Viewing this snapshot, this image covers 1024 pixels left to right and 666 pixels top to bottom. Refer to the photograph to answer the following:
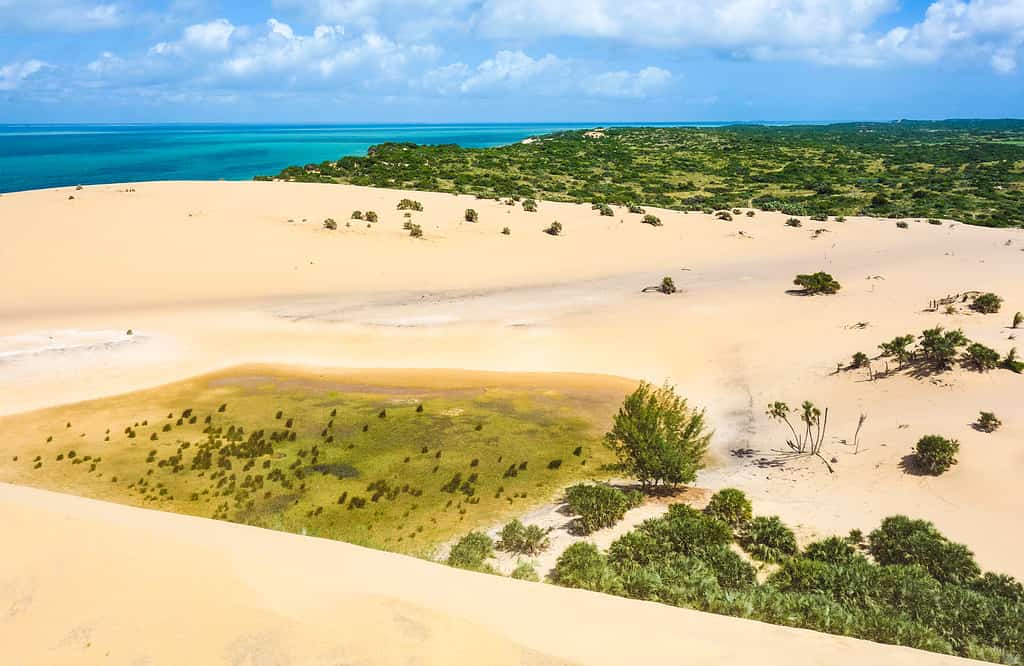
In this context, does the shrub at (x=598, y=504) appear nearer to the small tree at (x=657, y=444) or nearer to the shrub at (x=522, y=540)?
the small tree at (x=657, y=444)

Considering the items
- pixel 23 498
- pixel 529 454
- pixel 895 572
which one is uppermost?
pixel 23 498

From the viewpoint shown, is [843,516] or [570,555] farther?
[843,516]

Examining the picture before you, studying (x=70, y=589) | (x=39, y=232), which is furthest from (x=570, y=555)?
(x=39, y=232)

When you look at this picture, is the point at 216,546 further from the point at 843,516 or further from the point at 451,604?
the point at 843,516

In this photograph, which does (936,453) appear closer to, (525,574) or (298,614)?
(525,574)

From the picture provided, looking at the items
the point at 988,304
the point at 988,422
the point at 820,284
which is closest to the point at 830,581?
the point at 988,422
